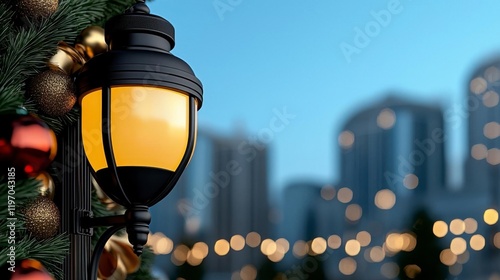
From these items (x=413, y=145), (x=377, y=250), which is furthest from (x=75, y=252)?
(x=413, y=145)

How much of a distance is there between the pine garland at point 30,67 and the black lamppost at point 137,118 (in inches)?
5.5

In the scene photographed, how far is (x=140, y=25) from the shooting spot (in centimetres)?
197

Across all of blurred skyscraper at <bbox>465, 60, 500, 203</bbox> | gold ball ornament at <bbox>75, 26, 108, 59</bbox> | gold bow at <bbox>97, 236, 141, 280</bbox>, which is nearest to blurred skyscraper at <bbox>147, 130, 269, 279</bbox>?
blurred skyscraper at <bbox>465, 60, 500, 203</bbox>

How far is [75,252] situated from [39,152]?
0.98ft

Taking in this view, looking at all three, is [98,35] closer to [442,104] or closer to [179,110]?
[179,110]

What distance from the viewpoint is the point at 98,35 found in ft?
7.61

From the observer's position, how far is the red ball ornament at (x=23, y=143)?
1801 millimetres

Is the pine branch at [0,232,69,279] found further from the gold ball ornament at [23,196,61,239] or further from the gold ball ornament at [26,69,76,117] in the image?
the gold ball ornament at [26,69,76,117]

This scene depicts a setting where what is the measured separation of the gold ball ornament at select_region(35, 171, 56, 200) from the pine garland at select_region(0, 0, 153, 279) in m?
0.07

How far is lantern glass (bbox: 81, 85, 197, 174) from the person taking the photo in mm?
Answer: 1844

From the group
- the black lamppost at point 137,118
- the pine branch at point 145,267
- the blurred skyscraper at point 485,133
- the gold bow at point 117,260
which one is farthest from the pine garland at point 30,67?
the blurred skyscraper at point 485,133

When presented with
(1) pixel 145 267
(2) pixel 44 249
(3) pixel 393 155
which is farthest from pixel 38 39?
(3) pixel 393 155

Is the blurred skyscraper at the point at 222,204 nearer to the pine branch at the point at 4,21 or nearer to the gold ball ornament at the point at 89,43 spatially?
the gold ball ornament at the point at 89,43

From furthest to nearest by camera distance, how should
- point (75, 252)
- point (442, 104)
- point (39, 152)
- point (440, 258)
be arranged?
point (442, 104), point (440, 258), point (75, 252), point (39, 152)
